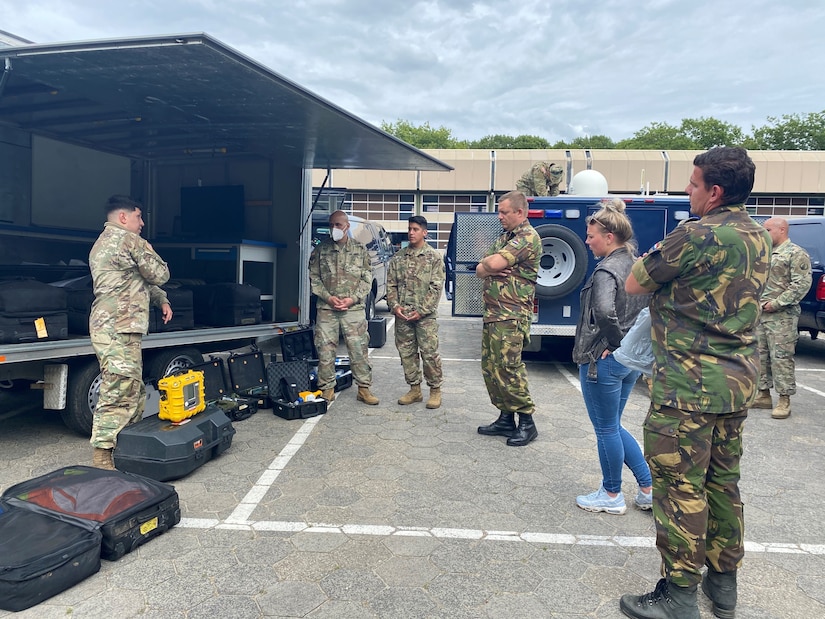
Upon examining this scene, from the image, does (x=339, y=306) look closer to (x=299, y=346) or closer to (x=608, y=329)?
(x=299, y=346)

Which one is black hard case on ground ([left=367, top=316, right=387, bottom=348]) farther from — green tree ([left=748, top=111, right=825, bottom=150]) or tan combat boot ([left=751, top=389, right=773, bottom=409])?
green tree ([left=748, top=111, right=825, bottom=150])

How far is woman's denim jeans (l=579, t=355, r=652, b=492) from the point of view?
2.94 meters

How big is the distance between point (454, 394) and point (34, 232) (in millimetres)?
5002

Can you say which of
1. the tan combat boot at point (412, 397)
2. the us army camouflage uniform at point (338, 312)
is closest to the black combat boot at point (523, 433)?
the tan combat boot at point (412, 397)

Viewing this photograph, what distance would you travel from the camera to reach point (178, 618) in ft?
7.21

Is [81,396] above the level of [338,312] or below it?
below

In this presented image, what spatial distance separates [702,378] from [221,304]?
489 cm

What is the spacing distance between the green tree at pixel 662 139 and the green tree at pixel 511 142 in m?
8.96

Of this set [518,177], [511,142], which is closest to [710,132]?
[511,142]

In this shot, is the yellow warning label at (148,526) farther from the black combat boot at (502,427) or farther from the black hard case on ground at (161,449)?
the black combat boot at (502,427)

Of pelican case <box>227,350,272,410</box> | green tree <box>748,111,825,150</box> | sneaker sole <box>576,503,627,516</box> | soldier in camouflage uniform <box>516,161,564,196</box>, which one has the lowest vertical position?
sneaker sole <box>576,503,627,516</box>

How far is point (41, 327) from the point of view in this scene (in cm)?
396

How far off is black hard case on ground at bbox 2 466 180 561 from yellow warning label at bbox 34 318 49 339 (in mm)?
1422

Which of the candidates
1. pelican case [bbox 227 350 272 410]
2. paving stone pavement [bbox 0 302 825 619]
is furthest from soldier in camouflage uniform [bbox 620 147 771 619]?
pelican case [bbox 227 350 272 410]
